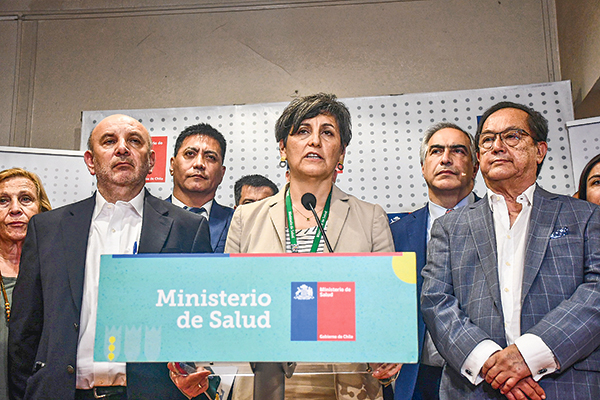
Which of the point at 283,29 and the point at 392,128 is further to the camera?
the point at 283,29

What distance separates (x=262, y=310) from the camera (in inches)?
57.4

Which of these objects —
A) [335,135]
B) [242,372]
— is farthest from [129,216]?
[242,372]

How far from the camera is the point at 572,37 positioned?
4152mm

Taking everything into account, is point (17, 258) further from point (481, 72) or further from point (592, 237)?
point (481, 72)

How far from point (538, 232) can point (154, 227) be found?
160cm

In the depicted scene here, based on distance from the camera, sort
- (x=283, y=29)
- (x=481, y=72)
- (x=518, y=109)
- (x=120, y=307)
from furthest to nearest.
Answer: (x=283, y=29) → (x=481, y=72) → (x=518, y=109) → (x=120, y=307)

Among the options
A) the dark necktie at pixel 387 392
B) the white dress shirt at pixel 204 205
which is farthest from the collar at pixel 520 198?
the white dress shirt at pixel 204 205

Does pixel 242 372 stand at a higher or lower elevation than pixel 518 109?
lower

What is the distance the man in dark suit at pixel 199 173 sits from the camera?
3.78 m

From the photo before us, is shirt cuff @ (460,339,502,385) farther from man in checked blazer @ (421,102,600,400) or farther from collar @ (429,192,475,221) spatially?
collar @ (429,192,475,221)

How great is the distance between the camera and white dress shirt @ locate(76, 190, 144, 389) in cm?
212

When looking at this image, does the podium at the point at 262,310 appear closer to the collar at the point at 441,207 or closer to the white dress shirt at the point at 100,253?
the white dress shirt at the point at 100,253

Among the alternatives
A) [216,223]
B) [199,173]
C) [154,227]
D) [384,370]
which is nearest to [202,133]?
[199,173]

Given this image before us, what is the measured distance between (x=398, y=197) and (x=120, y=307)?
2758 millimetres
